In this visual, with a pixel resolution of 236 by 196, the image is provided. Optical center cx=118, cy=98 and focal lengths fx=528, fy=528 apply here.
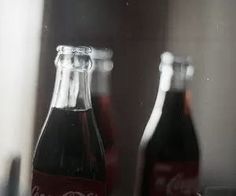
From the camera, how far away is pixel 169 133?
24.6 inches

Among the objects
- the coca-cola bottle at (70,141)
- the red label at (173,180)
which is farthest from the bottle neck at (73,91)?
the red label at (173,180)

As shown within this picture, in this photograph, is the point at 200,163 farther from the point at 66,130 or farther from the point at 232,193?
the point at 66,130

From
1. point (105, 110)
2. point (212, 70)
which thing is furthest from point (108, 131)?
point (212, 70)

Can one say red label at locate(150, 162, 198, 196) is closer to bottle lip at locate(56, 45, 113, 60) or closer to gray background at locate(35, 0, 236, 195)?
gray background at locate(35, 0, 236, 195)

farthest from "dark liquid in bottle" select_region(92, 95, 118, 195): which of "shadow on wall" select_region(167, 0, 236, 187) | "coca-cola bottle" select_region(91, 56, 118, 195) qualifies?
"shadow on wall" select_region(167, 0, 236, 187)

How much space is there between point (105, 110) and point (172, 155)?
95mm

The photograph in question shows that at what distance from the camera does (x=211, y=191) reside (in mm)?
629

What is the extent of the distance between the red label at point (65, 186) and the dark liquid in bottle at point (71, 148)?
0.04ft

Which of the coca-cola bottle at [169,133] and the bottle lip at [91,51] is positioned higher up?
the bottle lip at [91,51]

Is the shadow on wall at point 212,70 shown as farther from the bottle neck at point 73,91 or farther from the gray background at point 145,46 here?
the bottle neck at point 73,91

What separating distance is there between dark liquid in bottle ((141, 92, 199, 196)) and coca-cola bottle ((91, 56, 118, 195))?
4 centimetres

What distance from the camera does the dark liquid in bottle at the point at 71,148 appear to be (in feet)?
1.89

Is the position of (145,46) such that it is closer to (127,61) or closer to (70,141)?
(127,61)

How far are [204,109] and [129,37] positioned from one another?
4.9 inches
